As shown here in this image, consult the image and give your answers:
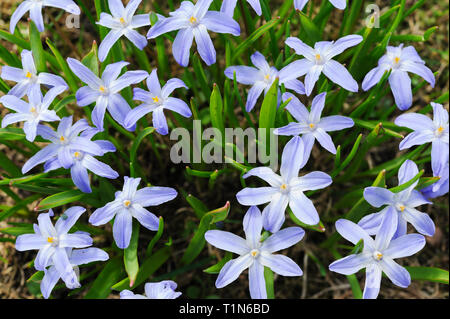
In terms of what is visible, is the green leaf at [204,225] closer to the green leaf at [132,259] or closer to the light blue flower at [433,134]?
the green leaf at [132,259]

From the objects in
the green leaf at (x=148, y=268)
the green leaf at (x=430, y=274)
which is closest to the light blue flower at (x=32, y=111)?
the green leaf at (x=148, y=268)

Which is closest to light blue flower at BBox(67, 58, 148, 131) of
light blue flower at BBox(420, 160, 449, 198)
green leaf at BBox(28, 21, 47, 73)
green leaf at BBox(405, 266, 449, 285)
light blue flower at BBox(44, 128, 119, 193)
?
light blue flower at BBox(44, 128, 119, 193)

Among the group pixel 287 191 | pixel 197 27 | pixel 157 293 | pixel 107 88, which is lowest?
pixel 157 293

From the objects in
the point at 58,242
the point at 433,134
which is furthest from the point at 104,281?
the point at 433,134

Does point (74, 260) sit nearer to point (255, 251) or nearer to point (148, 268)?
point (148, 268)
